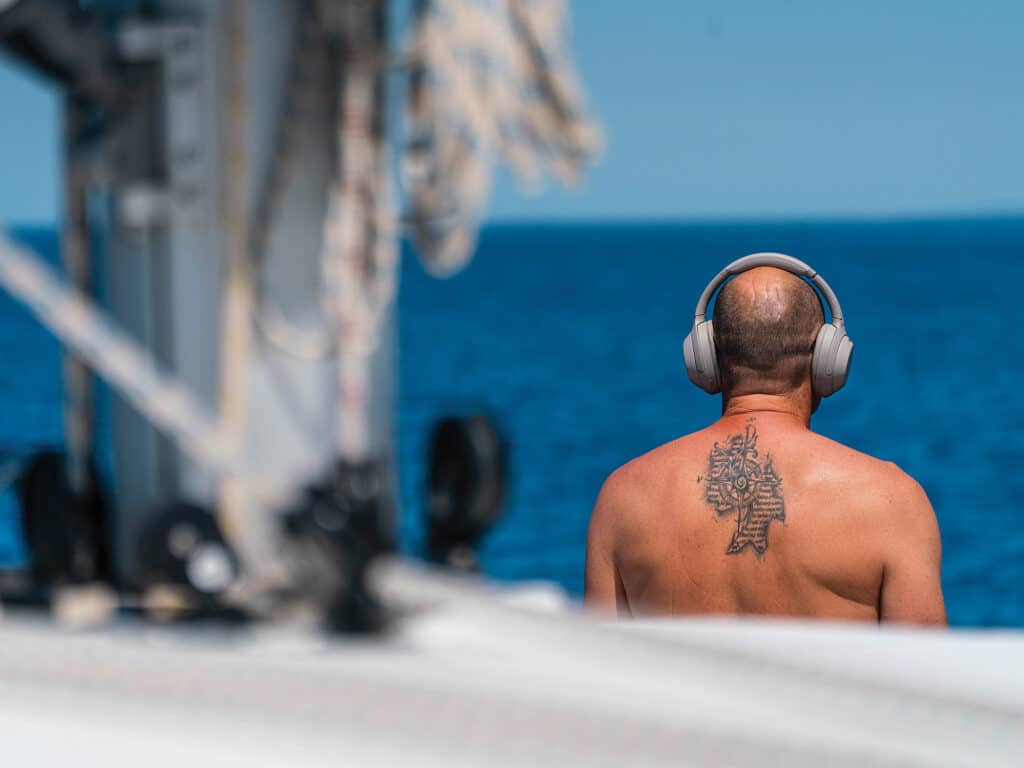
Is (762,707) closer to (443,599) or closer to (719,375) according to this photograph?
(443,599)

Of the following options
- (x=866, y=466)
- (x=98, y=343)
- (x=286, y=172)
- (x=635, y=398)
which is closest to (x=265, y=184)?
(x=286, y=172)

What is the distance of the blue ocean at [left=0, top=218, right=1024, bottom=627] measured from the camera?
1652 cm

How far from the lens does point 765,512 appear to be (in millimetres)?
2145

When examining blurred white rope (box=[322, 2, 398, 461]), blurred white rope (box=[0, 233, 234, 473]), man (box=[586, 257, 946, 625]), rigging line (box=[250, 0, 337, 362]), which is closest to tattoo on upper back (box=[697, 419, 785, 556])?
man (box=[586, 257, 946, 625])

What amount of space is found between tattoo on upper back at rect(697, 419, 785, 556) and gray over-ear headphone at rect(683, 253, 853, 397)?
0.40 ft

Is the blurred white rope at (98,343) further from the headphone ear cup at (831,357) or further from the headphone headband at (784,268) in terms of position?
the headphone ear cup at (831,357)

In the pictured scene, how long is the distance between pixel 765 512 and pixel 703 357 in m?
0.26

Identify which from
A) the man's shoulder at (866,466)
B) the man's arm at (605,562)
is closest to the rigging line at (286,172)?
the man's arm at (605,562)

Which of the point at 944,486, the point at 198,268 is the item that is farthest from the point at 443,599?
the point at 944,486

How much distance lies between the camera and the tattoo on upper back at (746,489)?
2.14m

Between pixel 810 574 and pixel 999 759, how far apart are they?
0.96m

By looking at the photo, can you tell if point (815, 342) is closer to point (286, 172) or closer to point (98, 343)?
point (98, 343)

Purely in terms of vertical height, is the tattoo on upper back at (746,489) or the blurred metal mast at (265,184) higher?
the blurred metal mast at (265,184)

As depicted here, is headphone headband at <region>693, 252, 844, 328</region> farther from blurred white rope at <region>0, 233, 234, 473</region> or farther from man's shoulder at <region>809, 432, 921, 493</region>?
blurred white rope at <region>0, 233, 234, 473</region>
